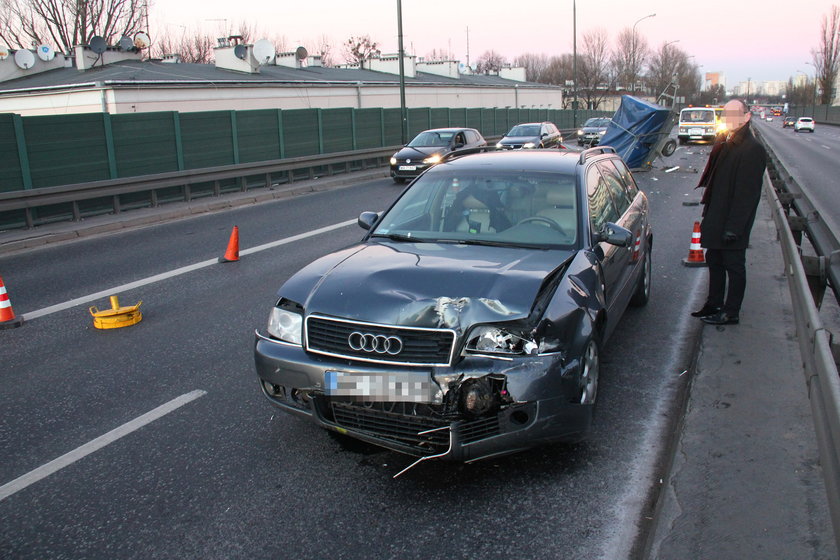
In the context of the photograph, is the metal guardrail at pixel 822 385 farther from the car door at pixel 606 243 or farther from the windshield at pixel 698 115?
the windshield at pixel 698 115

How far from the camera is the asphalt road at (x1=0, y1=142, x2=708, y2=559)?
321 centimetres

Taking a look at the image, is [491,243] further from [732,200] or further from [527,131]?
[527,131]

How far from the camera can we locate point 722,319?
5895 mm

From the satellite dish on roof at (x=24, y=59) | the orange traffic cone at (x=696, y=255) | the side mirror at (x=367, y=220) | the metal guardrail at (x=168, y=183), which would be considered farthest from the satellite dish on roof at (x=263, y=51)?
the side mirror at (x=367, y=220)

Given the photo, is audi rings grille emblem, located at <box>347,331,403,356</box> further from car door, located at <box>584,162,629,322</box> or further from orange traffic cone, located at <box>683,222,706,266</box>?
orange traffic cone, located at <box>683,222,706,266</box>

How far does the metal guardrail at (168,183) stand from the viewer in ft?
42.3

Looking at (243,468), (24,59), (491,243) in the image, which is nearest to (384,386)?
(243,468)

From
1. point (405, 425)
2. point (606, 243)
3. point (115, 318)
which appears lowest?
point (115, 318)

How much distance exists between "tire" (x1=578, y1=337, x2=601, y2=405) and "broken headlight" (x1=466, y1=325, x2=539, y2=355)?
0.41 m

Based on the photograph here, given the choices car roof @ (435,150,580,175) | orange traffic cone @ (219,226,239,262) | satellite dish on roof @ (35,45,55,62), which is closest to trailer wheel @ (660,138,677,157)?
orange traffic cone @ (219,226,239,262)

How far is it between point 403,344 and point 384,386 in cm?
23

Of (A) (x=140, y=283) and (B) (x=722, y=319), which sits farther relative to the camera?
(A) (x=140, y=283)

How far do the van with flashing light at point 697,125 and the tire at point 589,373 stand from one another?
39313 mm

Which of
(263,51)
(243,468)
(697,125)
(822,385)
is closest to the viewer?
(822,385)
